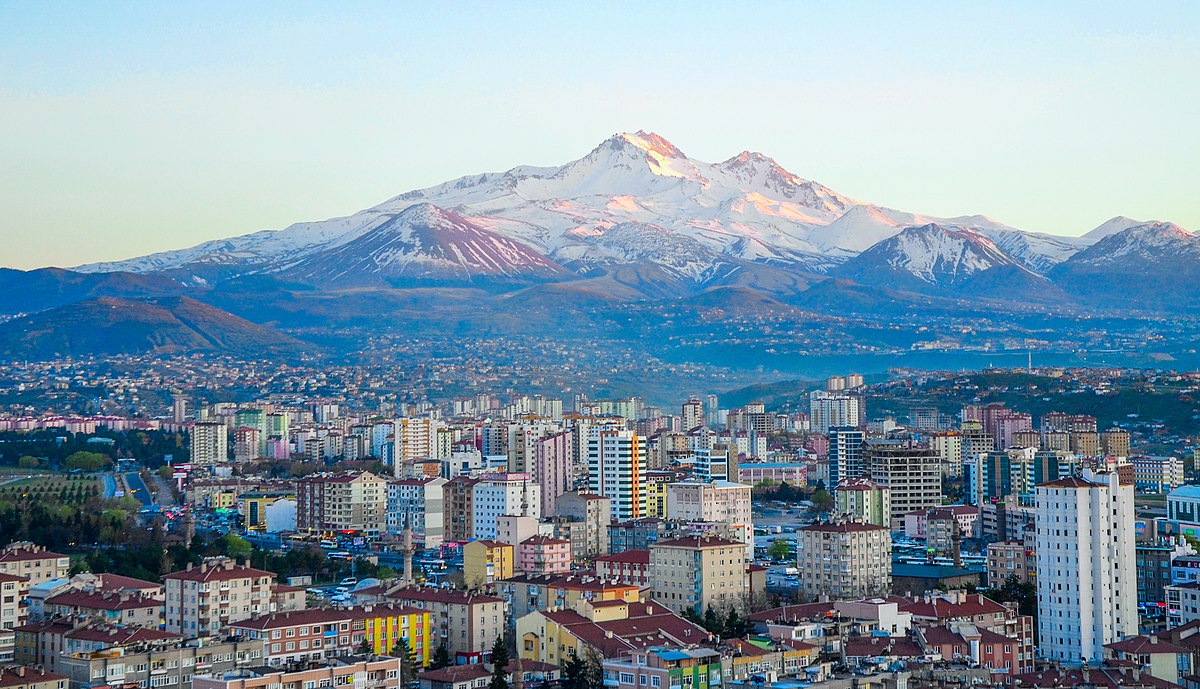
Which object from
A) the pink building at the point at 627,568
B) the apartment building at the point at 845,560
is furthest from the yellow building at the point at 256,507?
the apartment building at the point at 845,560

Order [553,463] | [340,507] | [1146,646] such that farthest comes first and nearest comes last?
[553,463] → [340,507] → [1146,646]

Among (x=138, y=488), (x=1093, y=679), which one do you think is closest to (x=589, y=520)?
(x=1093, y=679)

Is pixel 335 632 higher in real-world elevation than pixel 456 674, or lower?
Answer: higher

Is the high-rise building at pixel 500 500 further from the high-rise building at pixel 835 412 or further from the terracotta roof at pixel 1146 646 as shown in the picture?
the high-rise building at pixel 835 412

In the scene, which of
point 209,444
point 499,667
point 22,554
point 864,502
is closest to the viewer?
point 499,667

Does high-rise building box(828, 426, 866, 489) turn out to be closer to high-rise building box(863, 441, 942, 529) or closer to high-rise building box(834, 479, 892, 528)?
high-rise building box(863, 441, 942, 529)

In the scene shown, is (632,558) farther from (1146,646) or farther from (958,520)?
(958,520)

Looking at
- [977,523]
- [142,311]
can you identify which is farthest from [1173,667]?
[142,311]

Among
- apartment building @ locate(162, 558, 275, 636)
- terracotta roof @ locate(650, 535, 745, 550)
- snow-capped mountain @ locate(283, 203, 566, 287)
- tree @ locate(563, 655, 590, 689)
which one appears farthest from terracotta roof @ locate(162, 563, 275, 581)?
snow-capped mountain @ locate(283, 203, 566, 287)
